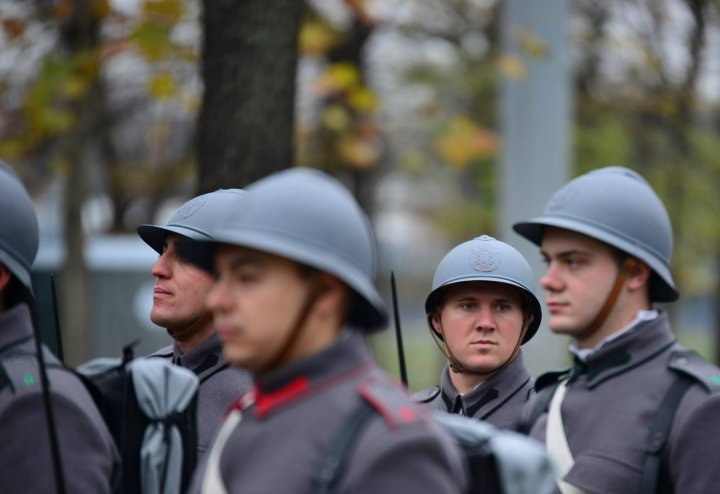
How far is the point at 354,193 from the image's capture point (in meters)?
18.1

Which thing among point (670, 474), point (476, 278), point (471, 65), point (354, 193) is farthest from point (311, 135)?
point (670, 474)

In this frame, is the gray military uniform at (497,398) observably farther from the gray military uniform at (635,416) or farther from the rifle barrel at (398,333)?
the gray military uniform at (635,416)

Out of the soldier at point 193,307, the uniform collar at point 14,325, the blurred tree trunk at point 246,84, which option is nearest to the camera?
the uniform collar at point 14,325

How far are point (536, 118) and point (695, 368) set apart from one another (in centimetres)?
697

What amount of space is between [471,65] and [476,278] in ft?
40.3

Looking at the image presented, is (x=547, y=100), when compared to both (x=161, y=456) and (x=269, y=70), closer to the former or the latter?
(x=269, y=70)

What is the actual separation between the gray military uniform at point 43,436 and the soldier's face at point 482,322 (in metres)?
1.78

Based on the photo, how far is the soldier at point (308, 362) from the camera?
9.96 feet

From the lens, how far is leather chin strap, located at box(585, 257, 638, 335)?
4281 mm

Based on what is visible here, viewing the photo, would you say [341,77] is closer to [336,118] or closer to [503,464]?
[336,118]

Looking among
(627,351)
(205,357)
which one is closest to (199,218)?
(205,357)

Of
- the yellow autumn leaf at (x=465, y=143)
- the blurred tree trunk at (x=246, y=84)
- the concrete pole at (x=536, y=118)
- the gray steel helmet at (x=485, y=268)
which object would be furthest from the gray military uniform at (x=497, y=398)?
the yellow autumn leaf at (x=465, y=143)

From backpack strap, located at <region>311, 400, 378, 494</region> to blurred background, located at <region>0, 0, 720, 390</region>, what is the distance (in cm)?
525

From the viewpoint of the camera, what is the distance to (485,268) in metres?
5.50
